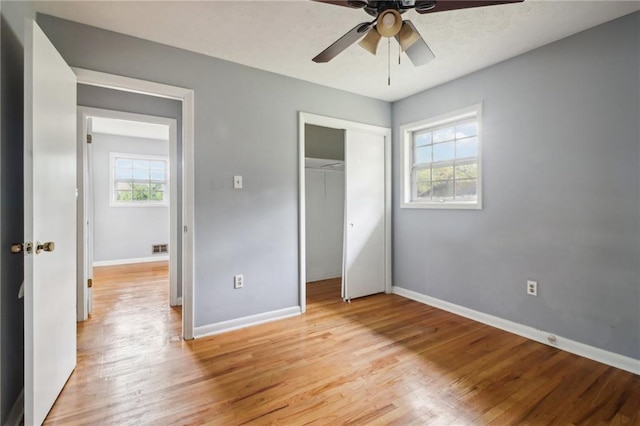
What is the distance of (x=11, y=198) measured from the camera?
1.64 meters

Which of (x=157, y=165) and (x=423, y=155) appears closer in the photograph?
(x=423, y=155)

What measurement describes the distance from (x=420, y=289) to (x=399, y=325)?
0.86 metres

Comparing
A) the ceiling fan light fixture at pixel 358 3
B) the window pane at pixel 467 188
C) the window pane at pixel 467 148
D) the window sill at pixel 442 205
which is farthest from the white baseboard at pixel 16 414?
the window pane at pixel 467 148

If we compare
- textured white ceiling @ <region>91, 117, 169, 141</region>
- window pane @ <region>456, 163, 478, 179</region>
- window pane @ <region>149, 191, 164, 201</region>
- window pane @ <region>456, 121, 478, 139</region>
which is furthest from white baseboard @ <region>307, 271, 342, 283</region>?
window pane @ <region>149, 191, 164, 201</region>

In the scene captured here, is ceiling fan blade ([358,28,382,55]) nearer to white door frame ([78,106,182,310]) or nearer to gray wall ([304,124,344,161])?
white door frame ([78,106,182,310])

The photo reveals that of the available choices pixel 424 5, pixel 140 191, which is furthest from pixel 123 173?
pixel 424 5

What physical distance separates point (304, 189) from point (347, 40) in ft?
6.71

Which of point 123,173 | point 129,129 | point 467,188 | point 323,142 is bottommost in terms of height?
point 467,188

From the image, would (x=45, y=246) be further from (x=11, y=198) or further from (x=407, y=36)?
(x=407, y=36)

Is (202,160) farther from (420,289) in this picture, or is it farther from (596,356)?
(596,356)

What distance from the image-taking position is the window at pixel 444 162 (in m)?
3.16

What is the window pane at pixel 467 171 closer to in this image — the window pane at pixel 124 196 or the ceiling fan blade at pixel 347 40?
the ceiling fan blade at pixel 347 40

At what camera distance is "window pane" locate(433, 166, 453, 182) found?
11.1 ft

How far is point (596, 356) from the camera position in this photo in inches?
88.8
